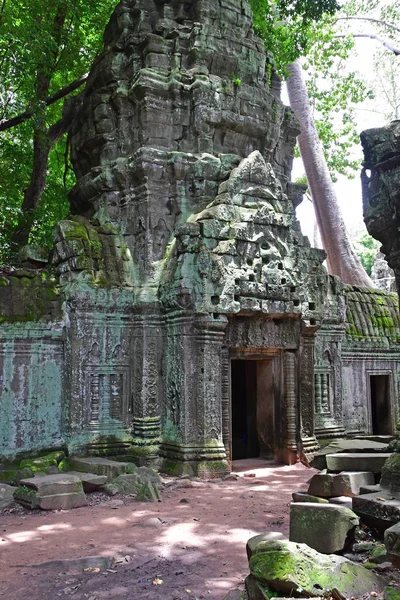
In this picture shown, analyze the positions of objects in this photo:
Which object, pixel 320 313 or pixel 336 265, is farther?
pixel 336 265

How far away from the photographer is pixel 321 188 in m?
20.6

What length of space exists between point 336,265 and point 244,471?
456 inches

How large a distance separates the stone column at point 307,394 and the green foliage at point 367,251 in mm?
26136

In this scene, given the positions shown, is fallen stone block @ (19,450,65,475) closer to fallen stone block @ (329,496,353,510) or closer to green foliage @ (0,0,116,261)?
fallen stone block @ (329,496,353,510)

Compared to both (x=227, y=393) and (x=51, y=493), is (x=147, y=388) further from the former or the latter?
(x=51, y=493)

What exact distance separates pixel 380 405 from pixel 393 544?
34.3ft

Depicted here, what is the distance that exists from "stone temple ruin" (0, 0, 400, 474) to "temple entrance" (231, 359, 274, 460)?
44mm

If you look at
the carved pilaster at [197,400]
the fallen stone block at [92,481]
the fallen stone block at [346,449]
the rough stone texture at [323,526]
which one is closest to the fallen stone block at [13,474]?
the fallen stone block at [92,481]

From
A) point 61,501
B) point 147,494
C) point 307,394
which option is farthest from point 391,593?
point 307,394

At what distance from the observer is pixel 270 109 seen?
39.2 ft

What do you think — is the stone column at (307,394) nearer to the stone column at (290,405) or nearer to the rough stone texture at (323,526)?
the stone column at (290,405)

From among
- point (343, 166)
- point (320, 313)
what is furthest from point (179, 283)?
point (343, 166)

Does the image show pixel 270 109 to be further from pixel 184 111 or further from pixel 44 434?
pixel 44 434

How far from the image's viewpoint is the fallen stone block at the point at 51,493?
7.29 meters
